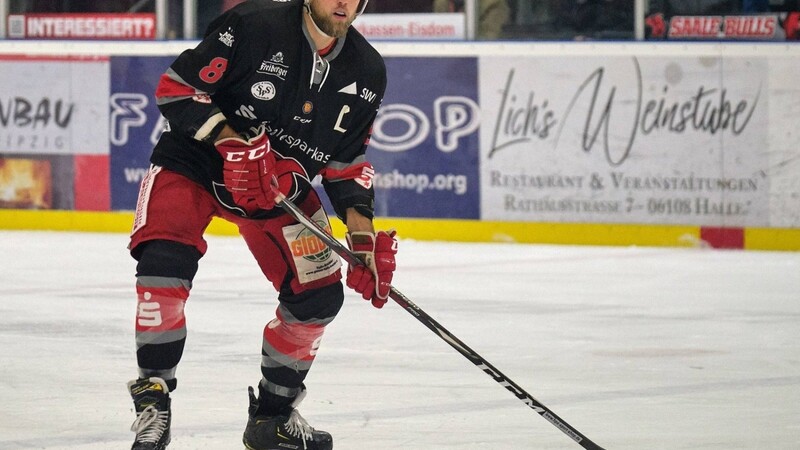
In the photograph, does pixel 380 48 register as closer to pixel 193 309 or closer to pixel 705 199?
pixel 705 199

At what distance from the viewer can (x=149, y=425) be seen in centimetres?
304

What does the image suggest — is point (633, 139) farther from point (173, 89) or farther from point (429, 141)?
point (173, 89)

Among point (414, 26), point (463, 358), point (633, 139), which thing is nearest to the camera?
point (463, 358)

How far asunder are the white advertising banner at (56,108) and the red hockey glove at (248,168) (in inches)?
239

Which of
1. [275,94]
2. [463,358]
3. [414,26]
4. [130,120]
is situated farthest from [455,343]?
[130,120]

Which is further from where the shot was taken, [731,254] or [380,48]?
[380,48]

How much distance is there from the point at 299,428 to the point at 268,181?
58 centimetres

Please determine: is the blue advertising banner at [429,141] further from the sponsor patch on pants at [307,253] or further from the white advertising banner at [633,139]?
the sponsor patch on pants at [307,253]

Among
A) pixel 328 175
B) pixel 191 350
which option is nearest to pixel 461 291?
pixel 191 350

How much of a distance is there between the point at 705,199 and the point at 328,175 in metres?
4.85

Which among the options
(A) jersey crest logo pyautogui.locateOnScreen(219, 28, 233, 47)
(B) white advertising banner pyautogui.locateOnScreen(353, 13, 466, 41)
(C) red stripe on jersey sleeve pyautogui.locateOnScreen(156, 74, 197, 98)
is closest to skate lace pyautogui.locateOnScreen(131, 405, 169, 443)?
(C) red stripe on jersey sleeve pyautogui.locateOnScreen(156, 74, 197, 98)

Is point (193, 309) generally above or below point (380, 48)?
below

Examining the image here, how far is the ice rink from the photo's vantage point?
353cm

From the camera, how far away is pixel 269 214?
330 centimetres
